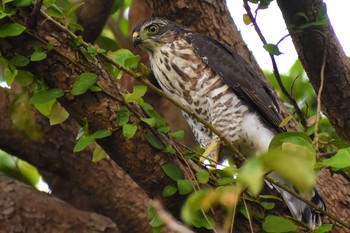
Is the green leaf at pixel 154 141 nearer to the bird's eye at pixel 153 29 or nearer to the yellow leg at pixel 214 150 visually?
the yellow leg at pixel 214 150

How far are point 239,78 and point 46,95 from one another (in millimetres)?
1015

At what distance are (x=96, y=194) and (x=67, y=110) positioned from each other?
3.91 ft

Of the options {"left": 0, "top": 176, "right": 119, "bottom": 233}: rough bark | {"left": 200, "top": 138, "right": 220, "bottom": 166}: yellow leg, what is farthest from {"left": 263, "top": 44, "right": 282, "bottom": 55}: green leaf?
{"left": 0, "top": 176, "right": 119, "bottom": 233}: rough bark

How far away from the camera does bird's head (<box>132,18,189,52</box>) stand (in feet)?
10.8

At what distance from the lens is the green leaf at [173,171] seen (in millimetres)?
2311

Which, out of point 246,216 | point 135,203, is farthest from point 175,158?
point 135,203

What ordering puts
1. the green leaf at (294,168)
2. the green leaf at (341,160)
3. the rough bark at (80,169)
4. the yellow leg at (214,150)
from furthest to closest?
the rough bark at (80,169) < the yellow leg at (214,150) < the green leaf at (341,160) < the green leaf at (294,168)

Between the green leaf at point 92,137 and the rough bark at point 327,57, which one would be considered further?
the rough bark at point 327,57

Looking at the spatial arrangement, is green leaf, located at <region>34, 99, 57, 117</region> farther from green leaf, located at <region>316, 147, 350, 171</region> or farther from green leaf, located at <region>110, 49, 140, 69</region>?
green leaf, located at <region>316, 147, 350, 171</region>

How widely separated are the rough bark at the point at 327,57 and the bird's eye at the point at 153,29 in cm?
70

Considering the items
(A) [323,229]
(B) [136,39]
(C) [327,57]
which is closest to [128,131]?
(A) [323,229]

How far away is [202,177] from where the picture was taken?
2.31 metres

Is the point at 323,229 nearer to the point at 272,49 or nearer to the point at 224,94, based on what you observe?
the point at 272,49

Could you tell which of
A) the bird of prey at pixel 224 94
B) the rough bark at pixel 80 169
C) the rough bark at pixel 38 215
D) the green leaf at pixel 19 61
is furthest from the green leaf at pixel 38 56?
the rough bark at pixel 80 169
